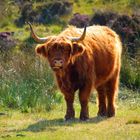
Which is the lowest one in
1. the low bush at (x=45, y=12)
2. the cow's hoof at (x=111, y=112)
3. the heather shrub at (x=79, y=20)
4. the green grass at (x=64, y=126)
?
the low bush at (x=45, y=12)

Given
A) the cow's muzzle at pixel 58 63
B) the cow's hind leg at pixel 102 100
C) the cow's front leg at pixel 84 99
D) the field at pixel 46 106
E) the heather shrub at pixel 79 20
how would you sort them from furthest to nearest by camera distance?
the heather shrub at pixel 79 20 < the cow's hind leg at pixel 102 100 < the cow's front leg at pixel 84 99 < the cow's muzzle at pixel 58 63 < the field at pixel 46 106

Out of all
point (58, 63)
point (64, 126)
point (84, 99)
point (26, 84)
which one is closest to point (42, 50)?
point (58, 63)

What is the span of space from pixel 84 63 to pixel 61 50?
1.99 feet

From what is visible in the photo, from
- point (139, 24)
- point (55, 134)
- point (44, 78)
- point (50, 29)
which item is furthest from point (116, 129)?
point (50, 29)

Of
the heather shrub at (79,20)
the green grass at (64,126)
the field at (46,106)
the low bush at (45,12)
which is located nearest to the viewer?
the green grass at (64,126)

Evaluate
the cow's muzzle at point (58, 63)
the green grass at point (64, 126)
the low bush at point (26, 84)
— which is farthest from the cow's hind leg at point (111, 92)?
the cow's muzzle at point (58, 63)

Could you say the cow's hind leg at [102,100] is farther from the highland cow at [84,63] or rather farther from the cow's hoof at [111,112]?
the cow's hoof at [111,112]

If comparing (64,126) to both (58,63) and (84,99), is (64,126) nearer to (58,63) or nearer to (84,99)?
(84,99)

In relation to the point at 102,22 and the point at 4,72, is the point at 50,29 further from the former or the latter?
the point at 4,72

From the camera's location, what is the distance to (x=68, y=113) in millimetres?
12094

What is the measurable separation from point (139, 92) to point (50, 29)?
19983 mm

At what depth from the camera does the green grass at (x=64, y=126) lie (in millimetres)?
10383

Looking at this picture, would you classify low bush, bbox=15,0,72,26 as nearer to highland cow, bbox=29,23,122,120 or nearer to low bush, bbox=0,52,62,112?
low bush, bbox=0,52,62,112

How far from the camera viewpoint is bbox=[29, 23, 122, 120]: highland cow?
1134 cm
